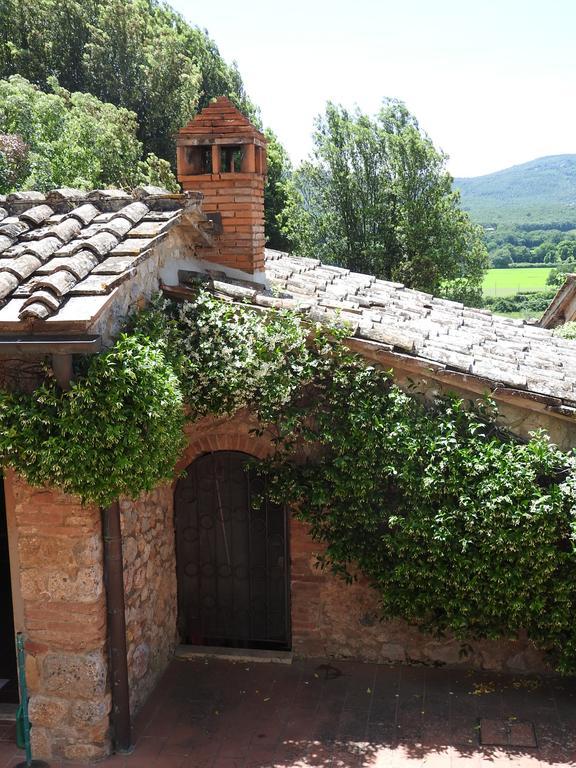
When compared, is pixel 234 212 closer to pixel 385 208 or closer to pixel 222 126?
pixel 222 126

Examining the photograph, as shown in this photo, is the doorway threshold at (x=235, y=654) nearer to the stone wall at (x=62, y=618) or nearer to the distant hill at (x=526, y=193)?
the stone wall at (x=62, y=618)

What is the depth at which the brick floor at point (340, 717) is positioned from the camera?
5852 millimetres

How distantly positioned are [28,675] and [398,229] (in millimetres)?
22815

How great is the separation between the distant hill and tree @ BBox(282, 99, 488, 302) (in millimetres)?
39150

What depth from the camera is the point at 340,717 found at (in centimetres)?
643

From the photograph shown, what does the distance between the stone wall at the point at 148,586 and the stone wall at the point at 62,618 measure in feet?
1.82

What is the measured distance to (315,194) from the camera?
91.8 feet

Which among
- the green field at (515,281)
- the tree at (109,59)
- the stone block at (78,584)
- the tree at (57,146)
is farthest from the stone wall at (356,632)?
the green field at (515,281)

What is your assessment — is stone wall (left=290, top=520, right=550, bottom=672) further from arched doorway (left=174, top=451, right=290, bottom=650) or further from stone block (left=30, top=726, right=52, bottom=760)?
stone block (left=30, top=726, right=52, bottom=760)

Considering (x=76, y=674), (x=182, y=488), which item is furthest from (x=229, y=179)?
(x=76, y=674)

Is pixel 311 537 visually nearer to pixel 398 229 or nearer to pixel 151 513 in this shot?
pixel 151 513

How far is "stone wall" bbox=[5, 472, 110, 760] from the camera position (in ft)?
18.1

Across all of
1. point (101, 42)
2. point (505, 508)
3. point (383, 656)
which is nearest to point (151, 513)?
point (383, 656)

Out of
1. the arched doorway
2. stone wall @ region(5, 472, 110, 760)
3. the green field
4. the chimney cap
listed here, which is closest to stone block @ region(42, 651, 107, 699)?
stone wall @ region(5, 472, 110, 760)
